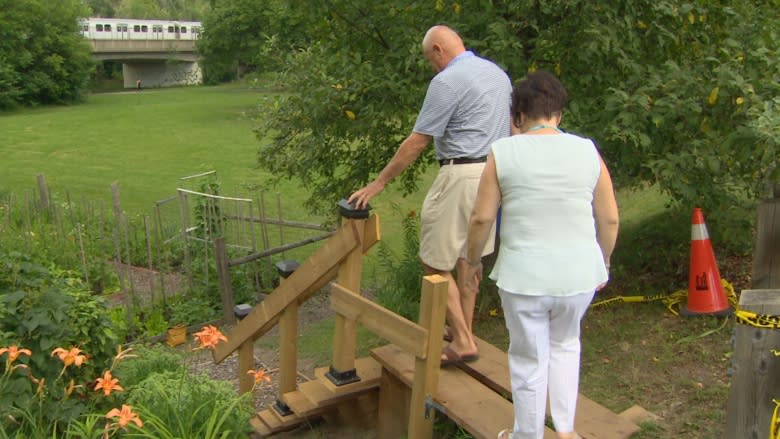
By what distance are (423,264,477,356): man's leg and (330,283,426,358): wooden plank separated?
0.36 metres

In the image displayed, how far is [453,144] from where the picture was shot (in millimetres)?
3871

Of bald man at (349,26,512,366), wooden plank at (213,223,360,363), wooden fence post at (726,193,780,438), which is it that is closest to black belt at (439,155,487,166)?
bald man at (349,26,512,366)

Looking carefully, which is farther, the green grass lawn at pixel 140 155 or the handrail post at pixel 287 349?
the green grass lawn at pixel 140 155

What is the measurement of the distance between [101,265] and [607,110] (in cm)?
622

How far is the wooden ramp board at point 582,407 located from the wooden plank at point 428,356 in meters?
0.44

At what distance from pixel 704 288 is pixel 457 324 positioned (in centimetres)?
219

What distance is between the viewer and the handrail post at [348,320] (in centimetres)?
387

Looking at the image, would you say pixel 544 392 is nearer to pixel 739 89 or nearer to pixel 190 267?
pixel 739 89

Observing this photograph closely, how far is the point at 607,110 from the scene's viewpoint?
495 cm

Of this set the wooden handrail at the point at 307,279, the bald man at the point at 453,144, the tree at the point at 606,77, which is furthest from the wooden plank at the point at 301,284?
the tree at the point at 606,77

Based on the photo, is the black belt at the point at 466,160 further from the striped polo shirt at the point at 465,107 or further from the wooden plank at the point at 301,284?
the wooden plank at the point at 301,284

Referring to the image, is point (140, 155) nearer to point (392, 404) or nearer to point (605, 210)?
point (392, 404)

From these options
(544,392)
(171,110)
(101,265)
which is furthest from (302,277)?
(171,110)

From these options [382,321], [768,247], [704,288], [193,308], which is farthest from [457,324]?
[193,308]
